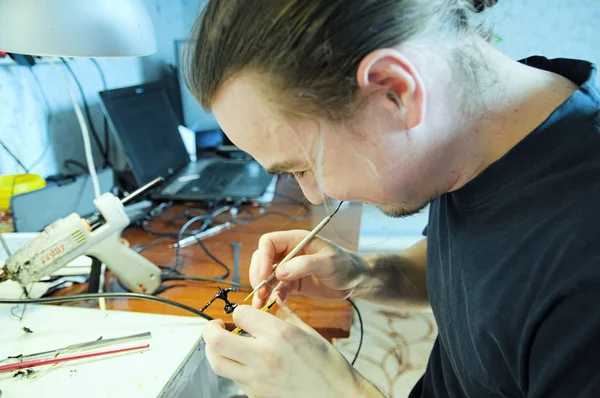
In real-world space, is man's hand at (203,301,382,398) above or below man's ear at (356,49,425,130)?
below

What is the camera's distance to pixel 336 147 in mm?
427

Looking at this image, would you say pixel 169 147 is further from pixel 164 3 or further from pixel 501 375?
pixel 501 375

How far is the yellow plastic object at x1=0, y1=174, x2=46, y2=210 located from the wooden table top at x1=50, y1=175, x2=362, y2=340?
22cm

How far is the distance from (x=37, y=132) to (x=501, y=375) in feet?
3.60

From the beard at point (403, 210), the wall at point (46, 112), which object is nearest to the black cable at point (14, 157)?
the wall at point (46, 112)

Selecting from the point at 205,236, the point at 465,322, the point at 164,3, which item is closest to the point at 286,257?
the point at 465,322

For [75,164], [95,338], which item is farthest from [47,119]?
[95,338]

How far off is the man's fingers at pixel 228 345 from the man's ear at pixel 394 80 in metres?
0.31

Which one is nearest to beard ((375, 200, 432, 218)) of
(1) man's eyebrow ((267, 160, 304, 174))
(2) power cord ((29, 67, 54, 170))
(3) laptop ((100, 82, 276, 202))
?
(1) man's eyebrow ((267, 160, 304, 174))

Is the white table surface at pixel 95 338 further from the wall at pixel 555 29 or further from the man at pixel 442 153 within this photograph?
the wall at pixel 555 29

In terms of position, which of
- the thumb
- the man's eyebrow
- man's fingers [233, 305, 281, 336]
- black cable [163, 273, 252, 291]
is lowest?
black cable [163, 273, 252, 291]

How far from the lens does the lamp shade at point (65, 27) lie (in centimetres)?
53

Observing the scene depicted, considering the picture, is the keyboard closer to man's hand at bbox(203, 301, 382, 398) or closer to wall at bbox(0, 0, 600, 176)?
wall at bbox(0, 0, 600, 176)

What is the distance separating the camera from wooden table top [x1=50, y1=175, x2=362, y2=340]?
731 mm
